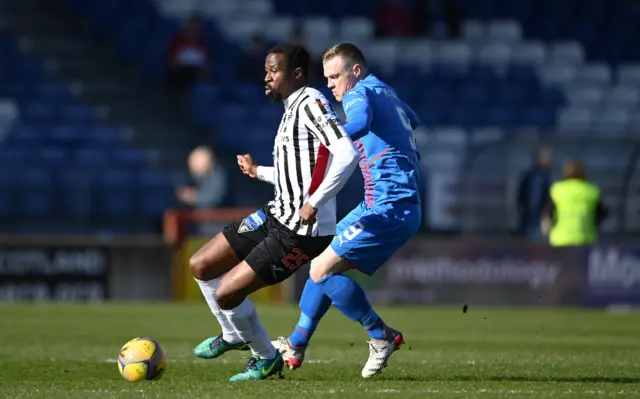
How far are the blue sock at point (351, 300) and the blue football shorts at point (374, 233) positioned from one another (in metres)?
0.15

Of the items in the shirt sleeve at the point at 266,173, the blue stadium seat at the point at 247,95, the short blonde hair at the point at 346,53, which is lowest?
the blue stadium seat at the point at 247,95

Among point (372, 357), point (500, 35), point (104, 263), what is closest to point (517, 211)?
point (104, 263)

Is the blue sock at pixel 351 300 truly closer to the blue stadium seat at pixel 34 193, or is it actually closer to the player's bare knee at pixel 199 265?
the player's bare knee at pixel 199 265

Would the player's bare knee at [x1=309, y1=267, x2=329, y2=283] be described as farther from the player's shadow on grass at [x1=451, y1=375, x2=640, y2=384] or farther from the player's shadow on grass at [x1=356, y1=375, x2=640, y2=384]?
the player's shadow on grass at [x1=451, y1=375, x2=640, y2=384]

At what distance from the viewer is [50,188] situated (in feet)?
59.0

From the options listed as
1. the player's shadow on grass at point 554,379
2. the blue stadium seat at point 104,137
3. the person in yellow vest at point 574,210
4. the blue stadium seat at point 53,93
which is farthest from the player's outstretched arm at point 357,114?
the blue stadium seat at point 53,93

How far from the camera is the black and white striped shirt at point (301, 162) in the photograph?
293 inches

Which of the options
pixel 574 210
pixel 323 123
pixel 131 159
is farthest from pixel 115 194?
pixel 323 123

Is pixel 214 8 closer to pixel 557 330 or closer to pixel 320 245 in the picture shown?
pixel 557 330

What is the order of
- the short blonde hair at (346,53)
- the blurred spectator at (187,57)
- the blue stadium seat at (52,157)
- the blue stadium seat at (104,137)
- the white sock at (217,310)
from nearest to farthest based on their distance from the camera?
the white sock at (217,310), the short blonde hair at (346,53), the blue stadium seat at (52,157), the blue stadium seat at (104,137), the blurred spectator at (187,57)

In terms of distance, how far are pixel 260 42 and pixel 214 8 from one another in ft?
6.31

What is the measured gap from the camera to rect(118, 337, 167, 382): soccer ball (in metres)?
7.73

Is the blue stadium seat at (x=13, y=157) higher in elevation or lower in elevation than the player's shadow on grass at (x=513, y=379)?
lower

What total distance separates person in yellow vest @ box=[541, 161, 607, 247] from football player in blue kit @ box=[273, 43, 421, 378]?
876 centimetres
